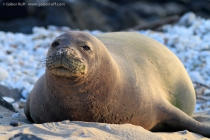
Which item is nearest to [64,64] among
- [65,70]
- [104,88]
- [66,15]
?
[65,70]

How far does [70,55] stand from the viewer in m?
3.95

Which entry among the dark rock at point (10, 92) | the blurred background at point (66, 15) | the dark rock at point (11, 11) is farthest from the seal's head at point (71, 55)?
the dark rock at point (11, 11)

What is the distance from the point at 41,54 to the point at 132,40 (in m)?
4.76

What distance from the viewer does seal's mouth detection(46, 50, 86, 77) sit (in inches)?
154

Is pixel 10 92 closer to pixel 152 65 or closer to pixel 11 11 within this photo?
pixel 152 65

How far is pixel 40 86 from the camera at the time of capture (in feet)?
16.0

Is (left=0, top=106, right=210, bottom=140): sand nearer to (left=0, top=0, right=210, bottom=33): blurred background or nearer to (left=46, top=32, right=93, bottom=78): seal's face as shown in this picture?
(left=46, top=32, right=93, bottom=78): seal's face

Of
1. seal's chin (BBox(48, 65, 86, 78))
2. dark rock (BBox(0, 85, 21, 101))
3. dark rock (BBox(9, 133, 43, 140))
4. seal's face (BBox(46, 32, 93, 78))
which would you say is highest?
seal's face (BBox(46, 32, 93, 78))

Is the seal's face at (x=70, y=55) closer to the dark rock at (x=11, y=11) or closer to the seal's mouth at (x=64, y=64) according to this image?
the seal's mouth at (x=64, y=64)

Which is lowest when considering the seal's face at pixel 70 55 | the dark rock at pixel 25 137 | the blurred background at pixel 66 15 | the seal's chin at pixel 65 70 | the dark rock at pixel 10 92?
the dark rock at pixel 25 137

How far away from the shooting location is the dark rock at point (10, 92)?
22.5ft

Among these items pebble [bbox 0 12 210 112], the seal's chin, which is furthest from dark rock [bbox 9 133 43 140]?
pebble [bbox 0 12 210 112]

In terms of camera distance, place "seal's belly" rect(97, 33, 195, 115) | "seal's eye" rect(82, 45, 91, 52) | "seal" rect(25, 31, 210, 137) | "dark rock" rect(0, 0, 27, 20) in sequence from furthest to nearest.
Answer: "dark rock" rect(0, 0, 27, 20)
"seal's belly" rect(97, 33, 195, 115)
"seal's eye" rect(82, 45, 91, 52)
"seal" rect(25, 31, 210, 137)

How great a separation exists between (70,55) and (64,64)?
0.10 m
